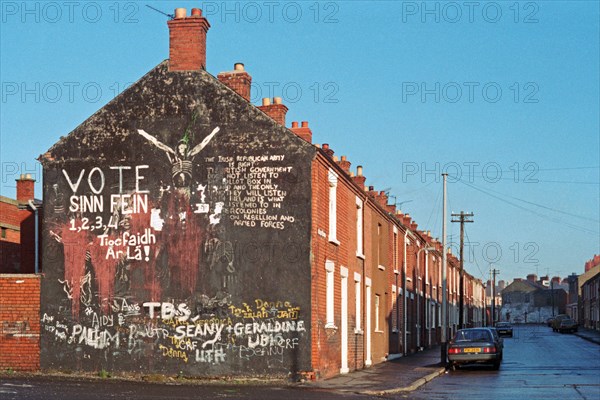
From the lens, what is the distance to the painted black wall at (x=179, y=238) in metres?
24.7

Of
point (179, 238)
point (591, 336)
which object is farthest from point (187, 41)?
point (591, 336)

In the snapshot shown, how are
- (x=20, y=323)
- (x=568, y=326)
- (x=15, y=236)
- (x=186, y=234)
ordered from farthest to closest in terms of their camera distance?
(x=568, y=326) → (x=15, y=236) → (x=20, y=323) → (x=186, y=234)

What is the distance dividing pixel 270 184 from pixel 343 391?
6.22 m

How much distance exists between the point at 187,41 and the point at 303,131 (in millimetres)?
4518

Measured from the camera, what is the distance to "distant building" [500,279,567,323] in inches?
6900

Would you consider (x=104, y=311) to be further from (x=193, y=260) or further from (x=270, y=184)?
(x=270, y=184)

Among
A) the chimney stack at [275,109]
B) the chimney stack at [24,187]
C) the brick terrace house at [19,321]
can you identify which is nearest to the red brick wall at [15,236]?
the chimney stack at [24,187]

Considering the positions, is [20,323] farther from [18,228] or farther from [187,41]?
[18,228]

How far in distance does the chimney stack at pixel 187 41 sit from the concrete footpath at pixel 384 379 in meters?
9.80

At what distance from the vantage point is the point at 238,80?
2683 cm

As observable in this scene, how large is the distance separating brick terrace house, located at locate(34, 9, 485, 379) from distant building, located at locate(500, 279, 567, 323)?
15589 centimetres

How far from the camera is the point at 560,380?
90.0ft

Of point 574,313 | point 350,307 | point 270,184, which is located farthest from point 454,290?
point 574,313

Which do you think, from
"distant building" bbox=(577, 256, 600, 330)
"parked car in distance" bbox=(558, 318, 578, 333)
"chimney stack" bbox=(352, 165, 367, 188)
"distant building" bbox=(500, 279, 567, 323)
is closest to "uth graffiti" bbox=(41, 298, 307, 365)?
"chimney stack" bbox=(352, 165, 367, 188)
